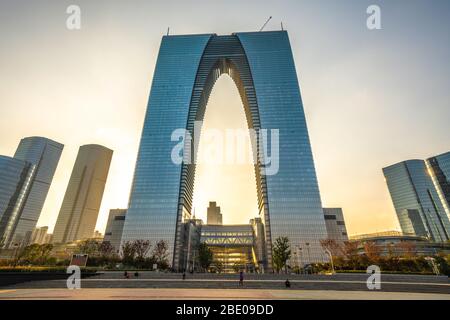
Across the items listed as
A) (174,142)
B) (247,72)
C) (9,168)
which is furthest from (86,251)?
(247,72)

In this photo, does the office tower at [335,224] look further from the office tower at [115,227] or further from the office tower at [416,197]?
the office tower at [115,227]

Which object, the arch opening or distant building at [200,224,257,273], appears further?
distant building at [200,224,257,273]

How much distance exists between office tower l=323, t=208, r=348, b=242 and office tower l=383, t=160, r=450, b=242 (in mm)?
62507

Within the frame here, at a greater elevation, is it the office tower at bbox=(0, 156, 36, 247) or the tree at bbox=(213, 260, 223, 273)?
the office tower at bbox=(0, 156, 36, 247)

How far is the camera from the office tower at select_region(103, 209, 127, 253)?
→ 138 m

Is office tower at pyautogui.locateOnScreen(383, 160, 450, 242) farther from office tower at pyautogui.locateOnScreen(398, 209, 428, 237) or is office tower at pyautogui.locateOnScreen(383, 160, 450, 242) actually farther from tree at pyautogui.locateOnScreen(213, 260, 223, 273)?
tree at pyautogui.locateOnScreen(213, 260, 223, 273)

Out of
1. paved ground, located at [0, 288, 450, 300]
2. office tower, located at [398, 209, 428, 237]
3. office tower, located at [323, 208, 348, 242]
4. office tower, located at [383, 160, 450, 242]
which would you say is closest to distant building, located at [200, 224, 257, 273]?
office tower, located at [323, 208, 348, 242]

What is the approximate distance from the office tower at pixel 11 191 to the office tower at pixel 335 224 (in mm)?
208266

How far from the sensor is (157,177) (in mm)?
102188

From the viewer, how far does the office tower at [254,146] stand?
9438 cm

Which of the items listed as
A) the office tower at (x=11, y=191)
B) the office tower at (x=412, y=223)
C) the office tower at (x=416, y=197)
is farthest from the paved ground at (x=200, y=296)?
the office tower at (x=416, y=197)

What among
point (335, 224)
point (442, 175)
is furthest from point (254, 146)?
point (442, 175)
